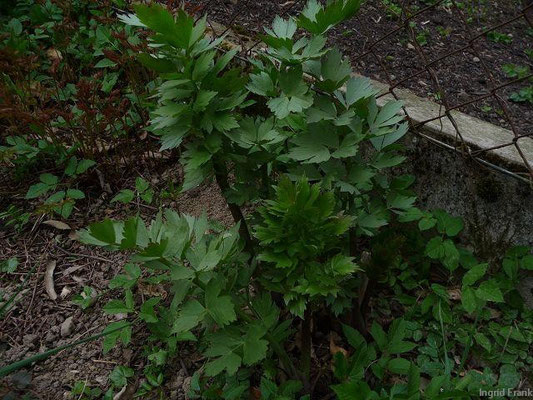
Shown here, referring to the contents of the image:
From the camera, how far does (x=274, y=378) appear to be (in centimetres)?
159

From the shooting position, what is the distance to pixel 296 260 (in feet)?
4.10

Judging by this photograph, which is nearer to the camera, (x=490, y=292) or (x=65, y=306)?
(x=490, y=292)

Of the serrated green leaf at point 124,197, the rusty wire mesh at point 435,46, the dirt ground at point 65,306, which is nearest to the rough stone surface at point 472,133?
the rusty wire mesh at point 435,46

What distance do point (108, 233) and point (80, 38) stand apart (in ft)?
7.23

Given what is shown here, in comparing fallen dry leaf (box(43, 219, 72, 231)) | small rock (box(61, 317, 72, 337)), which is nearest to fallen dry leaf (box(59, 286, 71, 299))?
small rock (box(61, 317, 72, 337))

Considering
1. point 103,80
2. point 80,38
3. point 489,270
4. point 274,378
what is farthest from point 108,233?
point 80,38

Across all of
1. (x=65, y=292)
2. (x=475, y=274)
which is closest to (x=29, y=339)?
(x=65, y=292)

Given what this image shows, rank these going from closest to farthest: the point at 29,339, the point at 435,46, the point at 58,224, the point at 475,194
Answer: the point at 475,194 → the point at 29,339 → the point at 58,224 → the point at 435,46

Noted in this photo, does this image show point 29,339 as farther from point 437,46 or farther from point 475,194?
point 437,46

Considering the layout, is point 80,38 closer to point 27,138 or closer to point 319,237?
point 27,138

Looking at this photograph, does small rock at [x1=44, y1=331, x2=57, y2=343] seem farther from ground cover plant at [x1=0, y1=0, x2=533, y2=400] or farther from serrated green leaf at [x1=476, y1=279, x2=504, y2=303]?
serrated green leaf at [x1=476, y1=279, x2=504, y2=303]

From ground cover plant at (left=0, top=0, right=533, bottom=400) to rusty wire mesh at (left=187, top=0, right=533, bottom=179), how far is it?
0.51 m

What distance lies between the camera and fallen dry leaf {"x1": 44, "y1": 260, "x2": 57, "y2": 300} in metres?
2.08

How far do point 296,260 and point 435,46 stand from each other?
2.11 metres
